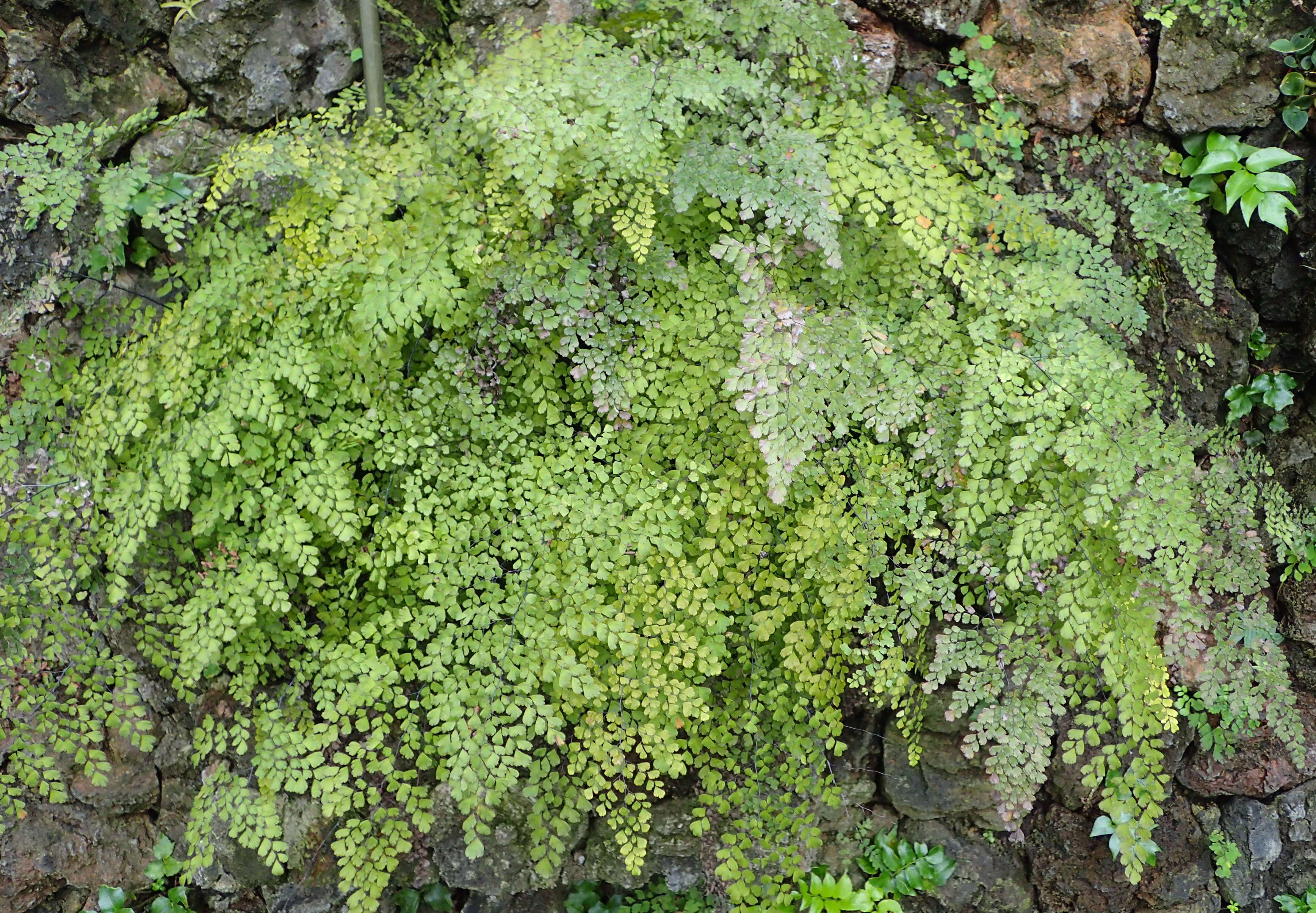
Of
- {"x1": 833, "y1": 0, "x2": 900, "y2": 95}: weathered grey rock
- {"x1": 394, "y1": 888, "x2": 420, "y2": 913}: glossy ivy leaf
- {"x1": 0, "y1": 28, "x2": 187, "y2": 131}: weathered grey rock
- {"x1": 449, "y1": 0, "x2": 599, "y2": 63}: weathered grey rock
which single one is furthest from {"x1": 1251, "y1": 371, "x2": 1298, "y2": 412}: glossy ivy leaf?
{"x1": 0, "y1": 28, "x2": 187, "y2": 131}: weathered grey rock

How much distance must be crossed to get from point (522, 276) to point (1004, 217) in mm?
1461

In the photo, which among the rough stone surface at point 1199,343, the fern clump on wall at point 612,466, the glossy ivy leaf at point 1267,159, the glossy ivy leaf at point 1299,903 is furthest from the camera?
the glossy ivy leaf at point 1299,903

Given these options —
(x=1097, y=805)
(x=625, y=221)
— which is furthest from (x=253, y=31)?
(x=1097, y=805)

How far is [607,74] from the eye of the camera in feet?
8.07

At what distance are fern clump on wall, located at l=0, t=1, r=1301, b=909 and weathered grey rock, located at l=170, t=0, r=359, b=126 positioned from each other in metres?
0.48

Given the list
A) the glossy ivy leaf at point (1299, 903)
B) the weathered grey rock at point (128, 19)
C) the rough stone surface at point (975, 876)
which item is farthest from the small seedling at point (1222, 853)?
the weathered grey rock at point (128, 19)

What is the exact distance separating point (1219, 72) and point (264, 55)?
331 cm

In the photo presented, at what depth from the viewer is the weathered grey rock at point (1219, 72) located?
328cm

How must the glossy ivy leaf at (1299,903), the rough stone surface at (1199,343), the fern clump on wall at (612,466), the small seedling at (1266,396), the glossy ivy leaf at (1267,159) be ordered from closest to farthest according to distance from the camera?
1. the fern clump on wall at (612,466)
2. the glossy ivy leaf at (1267,159)
3. the rough stone surface at (1199,343)
4. the small seedling at (1266,396)
5. the glossy ivy leaf at (1299,903)

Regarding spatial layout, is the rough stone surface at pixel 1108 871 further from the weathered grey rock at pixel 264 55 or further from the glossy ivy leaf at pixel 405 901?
the weathered grey rock at pixel 264 55

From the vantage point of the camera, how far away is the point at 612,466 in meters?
2.61

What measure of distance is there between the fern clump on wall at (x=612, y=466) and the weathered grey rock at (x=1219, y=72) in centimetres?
94

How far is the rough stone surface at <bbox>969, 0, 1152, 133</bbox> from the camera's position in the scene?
3.23 metres

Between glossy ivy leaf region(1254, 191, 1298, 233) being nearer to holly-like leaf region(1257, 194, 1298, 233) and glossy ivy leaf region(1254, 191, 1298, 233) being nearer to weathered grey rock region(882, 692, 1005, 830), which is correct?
holly-like leaf region(1257, 194, 1298, 233)
